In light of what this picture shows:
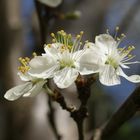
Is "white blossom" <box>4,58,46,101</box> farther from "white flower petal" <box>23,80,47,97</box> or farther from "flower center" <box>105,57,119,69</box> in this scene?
"flower center" <box>105,57,119,69</box>

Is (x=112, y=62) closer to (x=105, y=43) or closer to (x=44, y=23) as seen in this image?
(x=105, y=43)

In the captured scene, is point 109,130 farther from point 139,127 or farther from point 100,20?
point 139,127

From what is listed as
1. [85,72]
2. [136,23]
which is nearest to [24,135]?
[85,72]

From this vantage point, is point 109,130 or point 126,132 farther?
point 126,132

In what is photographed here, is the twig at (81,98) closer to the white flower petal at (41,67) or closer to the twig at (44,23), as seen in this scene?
the white flower petal at (41,67)

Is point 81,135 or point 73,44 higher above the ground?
point 73,44

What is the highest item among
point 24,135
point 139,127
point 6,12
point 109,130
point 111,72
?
point 6,12

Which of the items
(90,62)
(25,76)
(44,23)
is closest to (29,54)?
(44,23)
